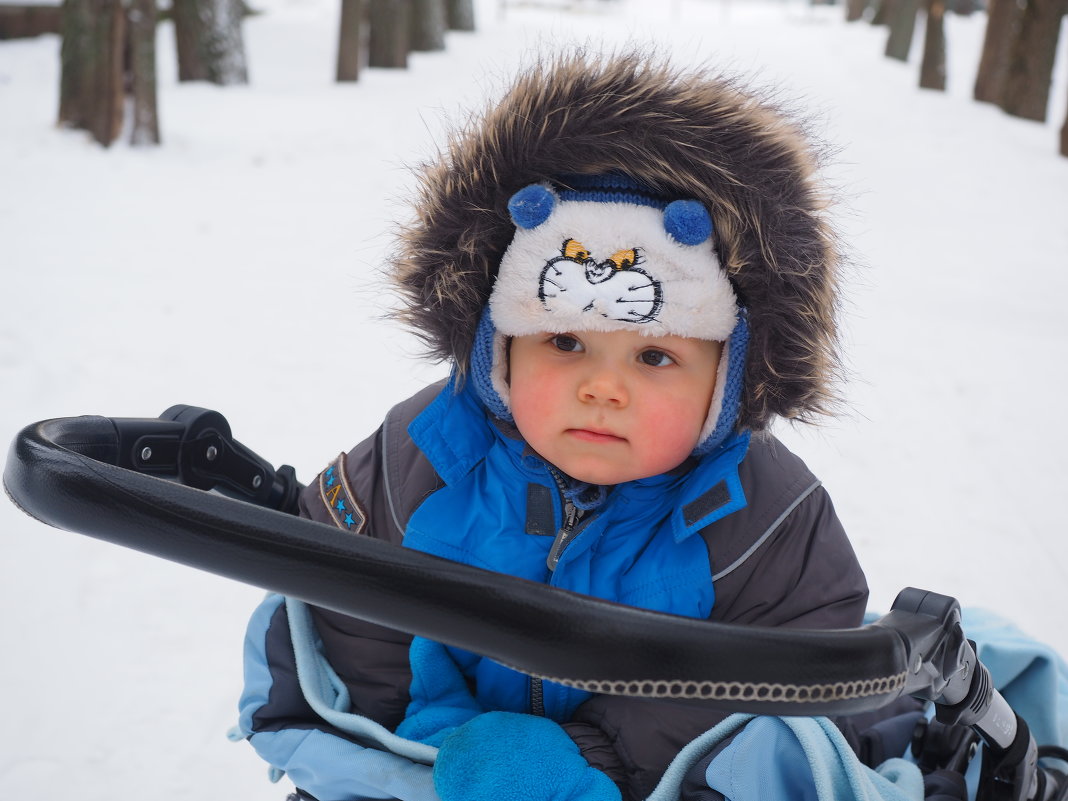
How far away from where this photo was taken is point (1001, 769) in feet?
4.79

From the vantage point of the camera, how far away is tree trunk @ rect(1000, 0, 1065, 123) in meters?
8.94

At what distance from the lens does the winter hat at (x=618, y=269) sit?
4.40 ft

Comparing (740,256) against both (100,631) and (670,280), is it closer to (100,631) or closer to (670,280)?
(670,280)

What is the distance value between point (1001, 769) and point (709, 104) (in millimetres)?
1047

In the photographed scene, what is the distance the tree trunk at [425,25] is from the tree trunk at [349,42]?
7.96ft

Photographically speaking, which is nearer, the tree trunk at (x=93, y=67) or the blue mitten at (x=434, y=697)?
the blue mitten at (x=434, y=697)

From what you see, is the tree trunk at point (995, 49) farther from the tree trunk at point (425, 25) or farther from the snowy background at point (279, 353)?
the tree trunk at point (425, 25)

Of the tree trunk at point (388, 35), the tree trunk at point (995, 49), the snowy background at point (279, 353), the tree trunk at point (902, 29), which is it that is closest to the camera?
Answer: the snowy background at point (279, 353)

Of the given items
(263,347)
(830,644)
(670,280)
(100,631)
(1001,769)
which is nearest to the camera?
(830,644)

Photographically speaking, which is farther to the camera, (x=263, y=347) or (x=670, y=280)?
(x=263, y=347)

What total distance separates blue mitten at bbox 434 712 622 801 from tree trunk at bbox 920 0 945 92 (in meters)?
11.1

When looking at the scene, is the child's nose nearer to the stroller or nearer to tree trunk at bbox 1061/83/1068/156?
the stroller

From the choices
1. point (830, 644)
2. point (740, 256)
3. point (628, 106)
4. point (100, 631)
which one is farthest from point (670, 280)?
point (100, 631)

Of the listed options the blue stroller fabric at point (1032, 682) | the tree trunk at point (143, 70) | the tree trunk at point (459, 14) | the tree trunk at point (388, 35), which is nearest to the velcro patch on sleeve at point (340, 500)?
the blue stroller fabric at point (1032, 682)
